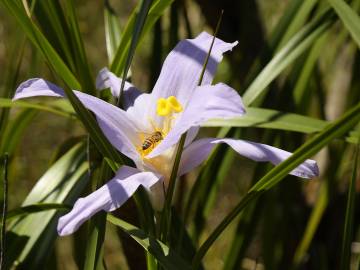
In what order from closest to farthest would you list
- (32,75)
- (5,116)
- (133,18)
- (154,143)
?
(154,143) < (133,18) < (5,116) < (32,75)

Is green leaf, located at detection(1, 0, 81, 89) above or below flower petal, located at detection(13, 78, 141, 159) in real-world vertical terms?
above

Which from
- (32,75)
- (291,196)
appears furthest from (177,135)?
(291,196)

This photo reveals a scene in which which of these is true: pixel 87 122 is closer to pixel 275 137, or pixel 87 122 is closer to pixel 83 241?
pixel 83 241

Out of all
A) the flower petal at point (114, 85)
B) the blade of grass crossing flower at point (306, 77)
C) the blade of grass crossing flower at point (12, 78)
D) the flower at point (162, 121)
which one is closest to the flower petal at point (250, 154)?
the flower at point (162, 121)

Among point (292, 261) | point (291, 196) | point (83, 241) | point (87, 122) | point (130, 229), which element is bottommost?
point (292, 261)

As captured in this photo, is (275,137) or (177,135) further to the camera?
(275,137)

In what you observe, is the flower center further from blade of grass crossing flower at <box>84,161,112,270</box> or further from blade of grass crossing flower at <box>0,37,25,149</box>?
blade of grass crossing flower at <box>0,37,25,149</box>

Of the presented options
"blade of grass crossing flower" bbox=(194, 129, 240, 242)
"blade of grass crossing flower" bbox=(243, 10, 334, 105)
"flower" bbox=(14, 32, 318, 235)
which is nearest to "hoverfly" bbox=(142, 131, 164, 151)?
"flower" bbox=(14, 32, 318, 235)
